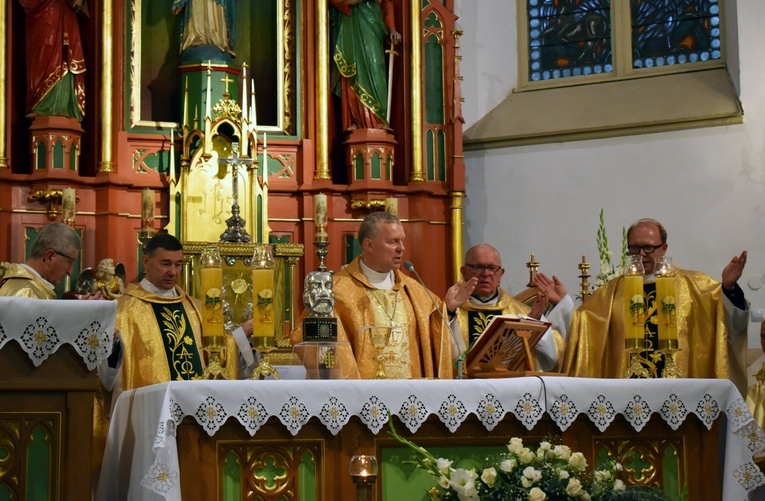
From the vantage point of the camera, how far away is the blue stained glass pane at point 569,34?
470 inches

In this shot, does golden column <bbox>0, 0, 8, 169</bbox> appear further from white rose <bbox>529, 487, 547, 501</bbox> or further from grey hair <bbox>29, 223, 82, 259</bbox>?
white rose <bbox>529, 487, 547, 501</bbox>

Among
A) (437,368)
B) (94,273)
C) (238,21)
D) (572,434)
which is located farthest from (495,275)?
(238,21)

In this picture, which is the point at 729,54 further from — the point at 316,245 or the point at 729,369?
the point at 729,369

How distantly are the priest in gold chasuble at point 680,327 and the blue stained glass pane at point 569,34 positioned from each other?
490 cm

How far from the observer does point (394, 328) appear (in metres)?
6.70

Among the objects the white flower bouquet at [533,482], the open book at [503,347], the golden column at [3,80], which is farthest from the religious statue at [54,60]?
the white flower bouquet at [533,482]

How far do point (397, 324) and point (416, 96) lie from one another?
406 cm

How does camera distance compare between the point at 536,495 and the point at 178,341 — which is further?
the point at 178,341

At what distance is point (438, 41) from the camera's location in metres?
10.9

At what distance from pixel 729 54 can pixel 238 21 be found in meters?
4.24

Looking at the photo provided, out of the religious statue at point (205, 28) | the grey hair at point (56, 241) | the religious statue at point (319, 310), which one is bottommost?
the religious statue at point (319, 310)

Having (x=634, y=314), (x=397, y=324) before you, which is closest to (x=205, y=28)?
(x=397, y=324)

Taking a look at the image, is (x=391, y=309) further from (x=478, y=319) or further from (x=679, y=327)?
(x=679, y=327)

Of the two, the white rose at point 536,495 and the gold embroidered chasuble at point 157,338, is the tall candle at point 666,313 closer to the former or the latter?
the gold embroidered chasuble at point 157,338
